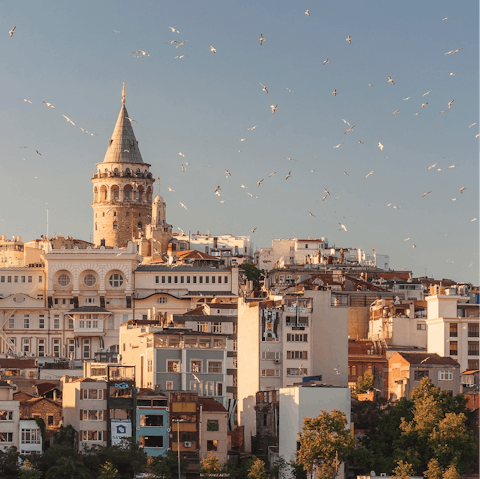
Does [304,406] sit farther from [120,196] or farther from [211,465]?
[120,196]

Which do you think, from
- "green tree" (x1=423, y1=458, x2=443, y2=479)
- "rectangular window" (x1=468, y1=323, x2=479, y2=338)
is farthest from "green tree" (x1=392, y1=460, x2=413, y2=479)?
"rectangular window" (x1=468, y1=323, x2=479, y2=338)

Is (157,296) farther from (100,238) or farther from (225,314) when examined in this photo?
(100,238)

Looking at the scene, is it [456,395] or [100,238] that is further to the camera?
[100,238]

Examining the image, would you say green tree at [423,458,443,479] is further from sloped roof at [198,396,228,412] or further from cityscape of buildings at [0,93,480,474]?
sloped roof at [198,396,228,412]

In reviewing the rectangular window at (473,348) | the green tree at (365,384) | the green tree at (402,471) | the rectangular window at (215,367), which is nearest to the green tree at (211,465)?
the green tree at (402,471)

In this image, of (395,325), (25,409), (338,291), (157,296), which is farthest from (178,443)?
(157,296)

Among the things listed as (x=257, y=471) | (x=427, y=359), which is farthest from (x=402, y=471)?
(x=427, y=359)
